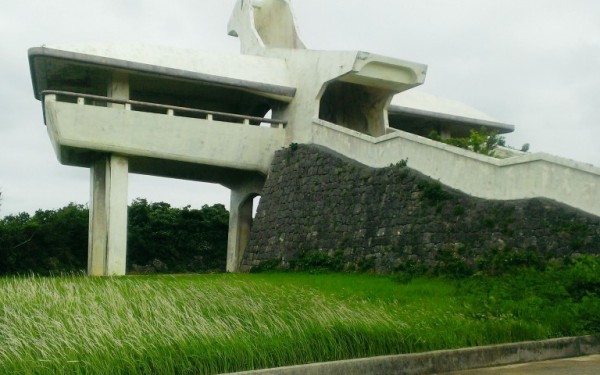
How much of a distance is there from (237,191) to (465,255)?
13.6 metres

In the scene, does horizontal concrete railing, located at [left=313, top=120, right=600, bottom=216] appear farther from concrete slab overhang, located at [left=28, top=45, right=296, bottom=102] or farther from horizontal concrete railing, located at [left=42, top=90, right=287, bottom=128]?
concrete slab overhang, located at [left=28, top=45, right=296, bottom=102]

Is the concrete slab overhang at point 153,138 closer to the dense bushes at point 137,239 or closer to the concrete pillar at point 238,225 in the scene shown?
the concrete pillar at point 238,225

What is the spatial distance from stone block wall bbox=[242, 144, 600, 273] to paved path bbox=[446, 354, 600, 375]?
5764 mm

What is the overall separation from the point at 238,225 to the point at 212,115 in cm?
535

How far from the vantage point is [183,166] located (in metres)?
27.6

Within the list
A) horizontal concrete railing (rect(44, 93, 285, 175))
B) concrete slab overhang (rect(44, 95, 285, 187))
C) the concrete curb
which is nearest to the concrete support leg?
concrete slab overhang (rect(44, 95, 285, 187))

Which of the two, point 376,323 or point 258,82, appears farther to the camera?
point 258,82

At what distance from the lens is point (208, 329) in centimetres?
834

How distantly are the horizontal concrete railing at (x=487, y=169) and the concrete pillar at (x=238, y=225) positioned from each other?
22.6ft

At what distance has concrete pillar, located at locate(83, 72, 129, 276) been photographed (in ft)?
76.9

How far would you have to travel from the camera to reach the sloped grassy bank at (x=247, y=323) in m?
7.32

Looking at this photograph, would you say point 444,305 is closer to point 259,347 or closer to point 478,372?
point 478,372

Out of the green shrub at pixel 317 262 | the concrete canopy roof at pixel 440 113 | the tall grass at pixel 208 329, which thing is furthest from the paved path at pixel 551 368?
the concrete canopy roof at pixel 440 113

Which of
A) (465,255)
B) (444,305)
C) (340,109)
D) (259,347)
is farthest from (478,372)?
(340,109)
